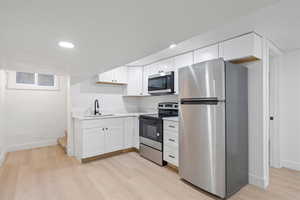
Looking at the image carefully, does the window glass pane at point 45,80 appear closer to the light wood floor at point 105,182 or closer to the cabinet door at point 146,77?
the light wood floor at point 105,182

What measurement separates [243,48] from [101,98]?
10.3 ft

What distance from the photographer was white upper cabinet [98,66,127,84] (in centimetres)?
357

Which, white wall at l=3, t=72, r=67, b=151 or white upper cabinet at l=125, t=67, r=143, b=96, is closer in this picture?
white wall at l=3, t=72, r=67, b=151

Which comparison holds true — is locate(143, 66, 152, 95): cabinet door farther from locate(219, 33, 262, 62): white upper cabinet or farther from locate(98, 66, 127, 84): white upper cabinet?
locate(219, 33, 262, 62): white upper cabinet

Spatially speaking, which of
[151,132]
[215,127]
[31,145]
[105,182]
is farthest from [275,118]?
[31,145]

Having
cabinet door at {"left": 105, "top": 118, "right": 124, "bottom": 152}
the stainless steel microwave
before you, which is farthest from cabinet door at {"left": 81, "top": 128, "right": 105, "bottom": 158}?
the stainless steel microwave

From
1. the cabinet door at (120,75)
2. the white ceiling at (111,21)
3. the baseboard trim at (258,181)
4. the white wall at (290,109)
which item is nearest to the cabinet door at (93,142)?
the cabinet door at (120,75)

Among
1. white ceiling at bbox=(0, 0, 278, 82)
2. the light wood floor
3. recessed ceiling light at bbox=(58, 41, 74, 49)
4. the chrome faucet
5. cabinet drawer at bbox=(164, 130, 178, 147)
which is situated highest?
recessed ceiling light at bbox=(58, 41, 74, 49)

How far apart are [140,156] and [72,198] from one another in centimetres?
166

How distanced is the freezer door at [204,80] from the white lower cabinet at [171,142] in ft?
2.09

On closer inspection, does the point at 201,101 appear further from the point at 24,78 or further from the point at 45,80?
the point at 24,78

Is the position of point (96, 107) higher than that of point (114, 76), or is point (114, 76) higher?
point (114, 76)

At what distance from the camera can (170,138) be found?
2.67 m

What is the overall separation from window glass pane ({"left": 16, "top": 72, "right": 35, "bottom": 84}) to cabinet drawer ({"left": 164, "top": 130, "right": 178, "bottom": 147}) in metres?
3.72
